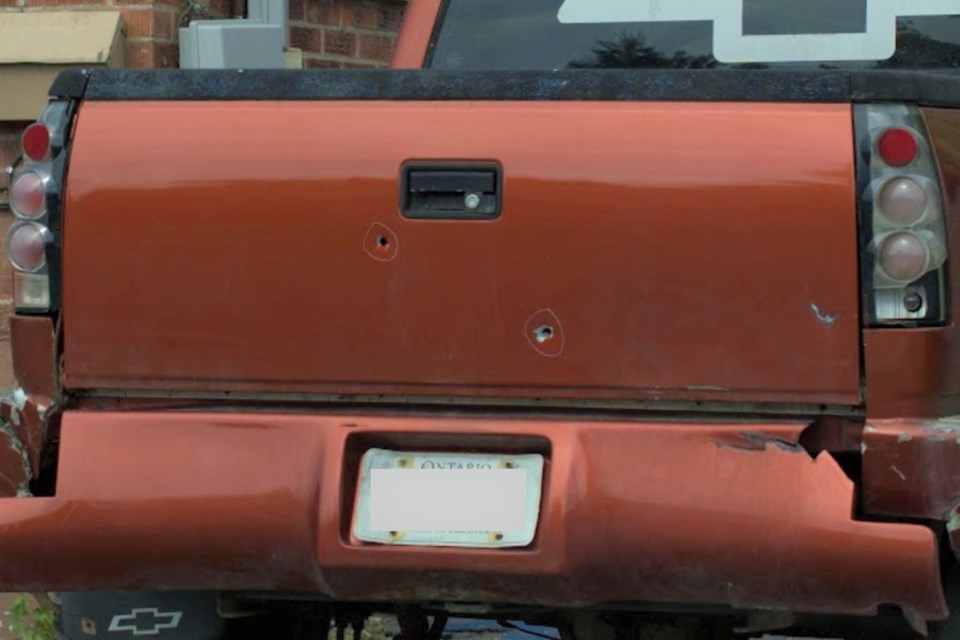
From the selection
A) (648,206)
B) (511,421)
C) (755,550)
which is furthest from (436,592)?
(648,206)

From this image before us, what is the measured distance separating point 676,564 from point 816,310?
56cm

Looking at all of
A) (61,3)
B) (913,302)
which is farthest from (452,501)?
(61,3)

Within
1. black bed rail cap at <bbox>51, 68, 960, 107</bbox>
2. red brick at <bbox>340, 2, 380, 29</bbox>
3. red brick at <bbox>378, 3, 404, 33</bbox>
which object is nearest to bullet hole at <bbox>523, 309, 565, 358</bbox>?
black bed rail cap at <bbox>51, 68, 960, 107</bbox>

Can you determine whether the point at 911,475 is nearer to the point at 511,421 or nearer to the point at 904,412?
the point at 904,412

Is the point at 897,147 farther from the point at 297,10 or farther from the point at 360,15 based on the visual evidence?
the point at 360,15

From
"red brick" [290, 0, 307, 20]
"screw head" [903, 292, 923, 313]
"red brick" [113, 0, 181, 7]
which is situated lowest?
"screw head" [903, 292, 923, 313]

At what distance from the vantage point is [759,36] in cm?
474

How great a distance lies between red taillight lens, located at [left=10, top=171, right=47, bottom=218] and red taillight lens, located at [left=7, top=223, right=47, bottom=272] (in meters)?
0.03

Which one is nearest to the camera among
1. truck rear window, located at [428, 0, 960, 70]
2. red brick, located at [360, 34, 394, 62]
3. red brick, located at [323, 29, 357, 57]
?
truck rear window, located at [428, 0, 960, 70]

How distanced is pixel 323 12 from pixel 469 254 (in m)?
4.00

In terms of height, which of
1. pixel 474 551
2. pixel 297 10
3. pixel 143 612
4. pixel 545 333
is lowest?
pixel 143 612

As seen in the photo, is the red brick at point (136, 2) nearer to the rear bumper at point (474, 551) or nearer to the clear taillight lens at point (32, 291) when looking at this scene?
the clear taillight lens at point (32, 291)

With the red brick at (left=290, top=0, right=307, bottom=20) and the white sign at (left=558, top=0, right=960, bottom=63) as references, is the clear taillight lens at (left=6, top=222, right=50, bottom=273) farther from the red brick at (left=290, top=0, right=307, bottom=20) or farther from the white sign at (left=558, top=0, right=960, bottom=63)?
the red brick at (left=290, top=0, right=307, bottom=20)

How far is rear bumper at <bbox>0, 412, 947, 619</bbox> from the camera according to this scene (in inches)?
127
